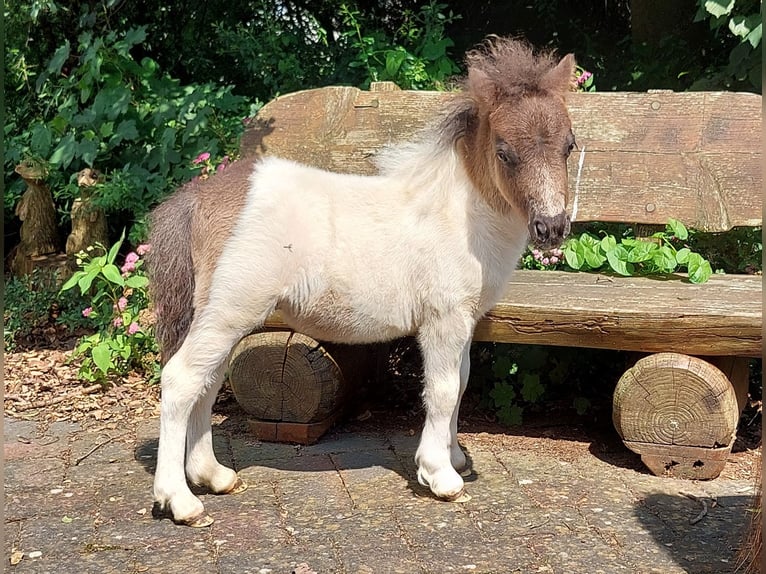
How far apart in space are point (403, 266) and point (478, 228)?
33 cm

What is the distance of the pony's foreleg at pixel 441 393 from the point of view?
3.52 metres

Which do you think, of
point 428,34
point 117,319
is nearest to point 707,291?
point 428,34

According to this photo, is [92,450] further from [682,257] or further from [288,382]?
[682,257]

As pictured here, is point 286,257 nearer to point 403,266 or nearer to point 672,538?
point 403,266

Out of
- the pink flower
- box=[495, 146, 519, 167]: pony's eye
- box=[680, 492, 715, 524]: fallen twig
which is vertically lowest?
box=[680, 492, 715, 524]: fallen twig

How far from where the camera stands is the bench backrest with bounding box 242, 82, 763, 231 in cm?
476

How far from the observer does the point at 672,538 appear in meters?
3.33

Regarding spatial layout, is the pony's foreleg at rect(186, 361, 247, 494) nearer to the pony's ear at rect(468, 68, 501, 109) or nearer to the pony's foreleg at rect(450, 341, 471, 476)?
the pony's foreleg at rect(450, 341, 471, 476)

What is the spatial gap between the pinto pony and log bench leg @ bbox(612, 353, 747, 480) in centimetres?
77

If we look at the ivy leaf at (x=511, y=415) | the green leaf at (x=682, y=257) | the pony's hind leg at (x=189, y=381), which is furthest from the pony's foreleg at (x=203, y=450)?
the green leaf at (x=682, y=257)

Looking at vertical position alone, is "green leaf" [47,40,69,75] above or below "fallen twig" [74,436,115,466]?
above

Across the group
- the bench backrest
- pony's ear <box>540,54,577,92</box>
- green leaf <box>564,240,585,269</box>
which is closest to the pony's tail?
pony's ear <box>540,54,577,92</box>

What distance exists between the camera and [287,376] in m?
4.18

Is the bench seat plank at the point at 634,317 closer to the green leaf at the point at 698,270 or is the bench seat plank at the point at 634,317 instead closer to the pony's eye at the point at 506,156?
the green leaf at the point at 698,270
